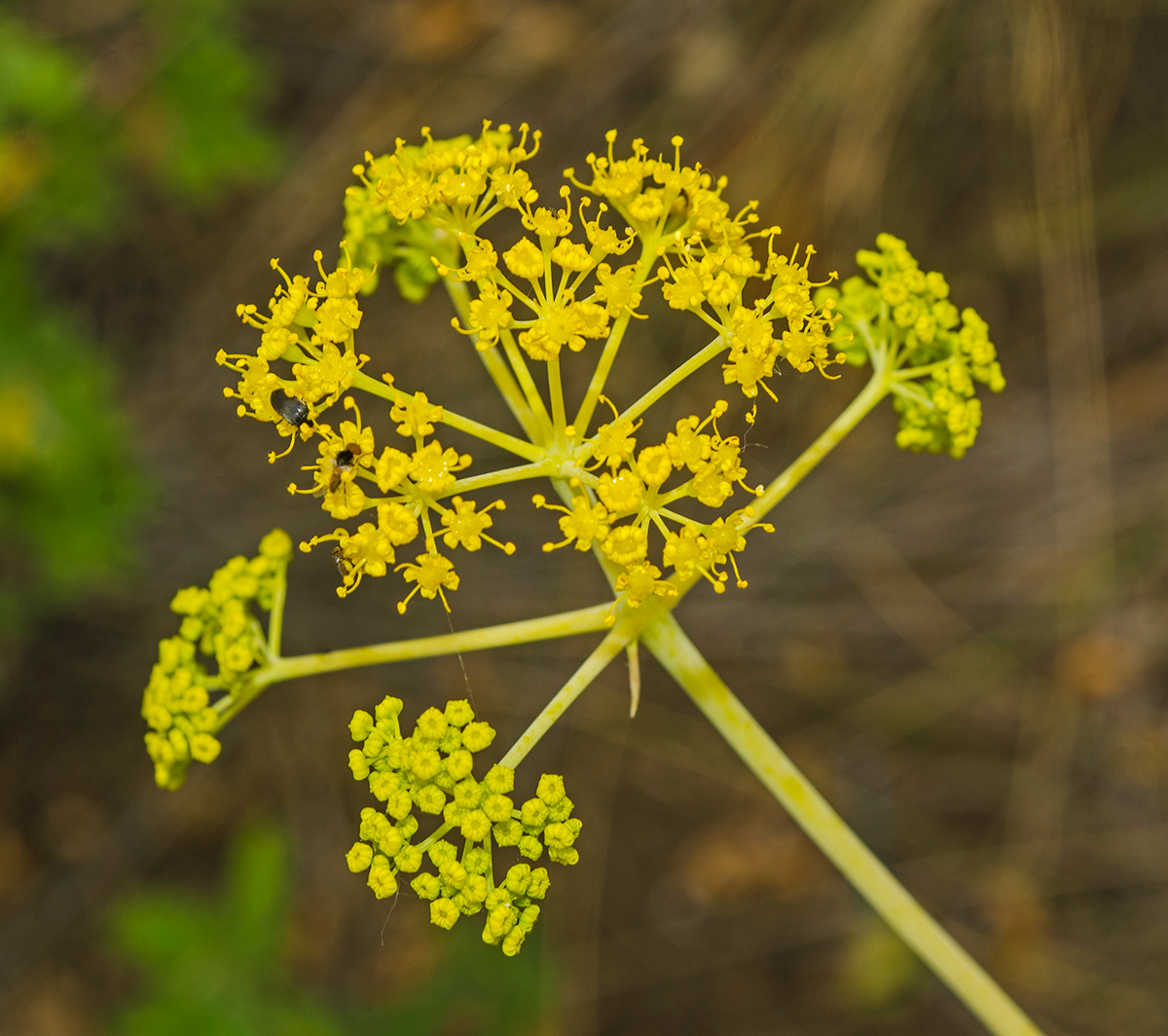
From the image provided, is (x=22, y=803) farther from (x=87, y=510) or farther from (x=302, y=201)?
(x=302, y=201)

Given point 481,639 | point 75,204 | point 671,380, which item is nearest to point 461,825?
point 481,639

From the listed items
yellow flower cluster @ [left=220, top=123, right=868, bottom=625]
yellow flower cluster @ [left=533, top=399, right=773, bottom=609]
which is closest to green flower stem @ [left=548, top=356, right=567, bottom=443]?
yellow flower cluster @ [left=220, top=123, right=868, bottom=625]

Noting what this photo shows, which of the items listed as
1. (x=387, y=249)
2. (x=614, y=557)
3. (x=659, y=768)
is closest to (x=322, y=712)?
(x=659, y=768)

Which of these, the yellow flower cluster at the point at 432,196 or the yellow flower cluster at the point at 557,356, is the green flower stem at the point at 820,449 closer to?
the yellow flower cluster at the point at 557,356

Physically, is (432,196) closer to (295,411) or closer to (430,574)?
(295,411)

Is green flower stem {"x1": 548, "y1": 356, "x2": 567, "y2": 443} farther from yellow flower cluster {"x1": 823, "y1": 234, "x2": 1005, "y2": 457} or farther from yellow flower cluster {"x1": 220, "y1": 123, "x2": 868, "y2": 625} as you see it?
yellow flower cluster {"x1": 823, "y1": 234, "x2": 1005, "y2": 457}

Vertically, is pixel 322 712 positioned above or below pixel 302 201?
below

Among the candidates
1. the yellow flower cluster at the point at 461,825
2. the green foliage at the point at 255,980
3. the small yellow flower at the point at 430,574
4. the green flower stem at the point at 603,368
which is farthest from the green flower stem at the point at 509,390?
the green foliage at the point at 255,980
